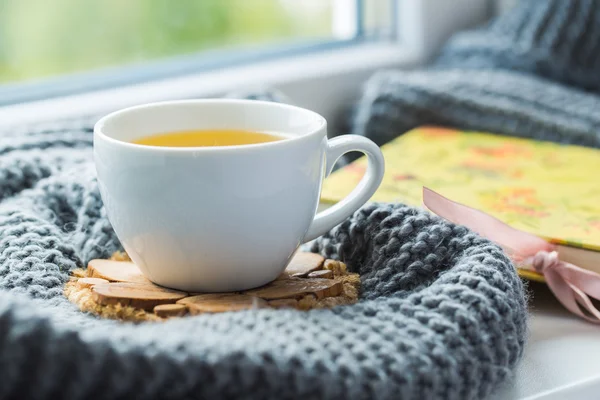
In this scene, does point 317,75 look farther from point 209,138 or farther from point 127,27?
point 127,27

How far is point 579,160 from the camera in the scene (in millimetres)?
702

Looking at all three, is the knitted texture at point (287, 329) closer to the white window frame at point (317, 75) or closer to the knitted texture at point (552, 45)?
the white window frame at point (317, 75)

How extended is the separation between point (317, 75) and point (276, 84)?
0.06 m

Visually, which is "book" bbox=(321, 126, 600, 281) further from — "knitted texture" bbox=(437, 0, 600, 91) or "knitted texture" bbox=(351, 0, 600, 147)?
"knitted texture" bbox=(437, 0, 600, 91)

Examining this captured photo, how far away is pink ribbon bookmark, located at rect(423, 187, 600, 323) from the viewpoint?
49 cm

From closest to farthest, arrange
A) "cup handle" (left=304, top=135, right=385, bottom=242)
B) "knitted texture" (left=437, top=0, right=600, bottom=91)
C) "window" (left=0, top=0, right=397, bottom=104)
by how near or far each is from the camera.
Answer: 1. "cup handle" (left=304, top=135, right=385, bottom=242)
2. "knitted texture" (left=437, top=0, right=600, bottom=91)
3. "window" (left=0, top=0, right=397, bottom=104)

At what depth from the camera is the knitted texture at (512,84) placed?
0.79 m

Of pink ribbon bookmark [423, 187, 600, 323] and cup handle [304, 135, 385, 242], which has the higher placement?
cup handle [304, 135, 385, 242]

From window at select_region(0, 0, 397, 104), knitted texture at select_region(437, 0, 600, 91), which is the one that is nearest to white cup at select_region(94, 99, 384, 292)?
knitted texture at select_region(437, 0, 600, 91)

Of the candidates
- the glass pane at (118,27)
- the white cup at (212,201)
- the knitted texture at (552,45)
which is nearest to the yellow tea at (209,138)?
the white cup at (212,201)

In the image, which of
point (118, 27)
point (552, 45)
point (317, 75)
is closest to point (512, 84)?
point (552, 45)

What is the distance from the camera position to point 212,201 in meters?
0.38

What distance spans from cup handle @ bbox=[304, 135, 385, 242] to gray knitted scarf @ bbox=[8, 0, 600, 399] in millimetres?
28

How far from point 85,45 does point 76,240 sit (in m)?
1.08
